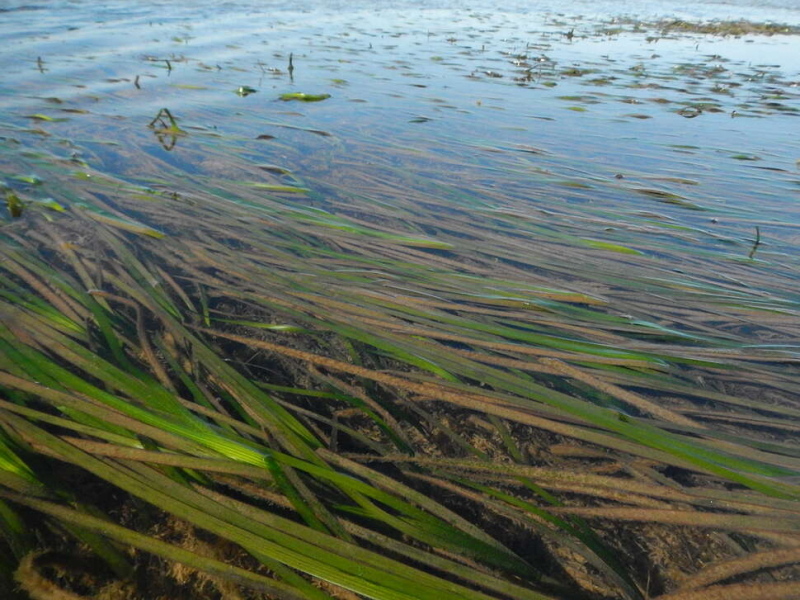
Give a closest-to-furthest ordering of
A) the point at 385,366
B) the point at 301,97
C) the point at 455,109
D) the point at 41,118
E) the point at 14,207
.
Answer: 1. the point at 385,366
2. the point at 14,207
3. the point at 41,118
4. the point at 301,97
5. the point at 455,109

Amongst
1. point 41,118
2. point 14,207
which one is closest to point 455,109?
point 41,118

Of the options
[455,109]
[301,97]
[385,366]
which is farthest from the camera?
[455,109]

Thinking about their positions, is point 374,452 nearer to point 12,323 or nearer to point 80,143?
point 12,323

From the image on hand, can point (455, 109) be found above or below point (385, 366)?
above

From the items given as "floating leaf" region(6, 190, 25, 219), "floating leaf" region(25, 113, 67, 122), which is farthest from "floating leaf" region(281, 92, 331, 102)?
"floating leaf" region(6, 190, 25, 219)

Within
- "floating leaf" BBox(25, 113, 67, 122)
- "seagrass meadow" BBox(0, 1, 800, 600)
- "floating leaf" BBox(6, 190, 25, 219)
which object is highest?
"floating leaf" BBox(25, 113, 67, 122)

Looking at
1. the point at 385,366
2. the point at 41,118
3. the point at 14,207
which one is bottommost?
the point at 385,366

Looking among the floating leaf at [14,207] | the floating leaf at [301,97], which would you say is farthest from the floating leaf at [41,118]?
the floating leaf at [301,97]

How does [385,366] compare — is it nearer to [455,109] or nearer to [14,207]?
[14,207]

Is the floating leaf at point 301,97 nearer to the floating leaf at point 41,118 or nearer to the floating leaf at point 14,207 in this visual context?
the floating leaf at point 41,118

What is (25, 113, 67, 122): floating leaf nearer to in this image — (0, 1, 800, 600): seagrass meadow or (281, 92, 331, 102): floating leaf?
(0, 1, 800, 600): seagrass meadow
